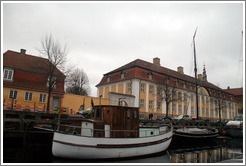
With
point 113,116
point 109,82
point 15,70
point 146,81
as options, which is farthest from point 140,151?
point 109,82

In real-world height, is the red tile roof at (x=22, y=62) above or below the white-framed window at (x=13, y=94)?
above

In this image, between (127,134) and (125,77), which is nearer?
(127,134)

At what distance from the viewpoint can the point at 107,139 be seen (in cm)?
1030

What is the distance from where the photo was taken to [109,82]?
3778cm

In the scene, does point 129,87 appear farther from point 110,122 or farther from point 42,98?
→ point 110,122

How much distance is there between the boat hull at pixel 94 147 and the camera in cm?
971

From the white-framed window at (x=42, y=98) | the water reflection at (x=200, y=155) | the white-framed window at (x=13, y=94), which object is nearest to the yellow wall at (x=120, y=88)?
the white-framed window at (x=42, y=98)

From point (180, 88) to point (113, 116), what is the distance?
1214 inches

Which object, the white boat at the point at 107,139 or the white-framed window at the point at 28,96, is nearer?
the white boat at the point at 107,139

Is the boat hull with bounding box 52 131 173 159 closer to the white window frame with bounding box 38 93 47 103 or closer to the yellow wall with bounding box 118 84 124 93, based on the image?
the white window frame with bounding box 38 93 47 103

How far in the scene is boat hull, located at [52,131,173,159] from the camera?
9711mm

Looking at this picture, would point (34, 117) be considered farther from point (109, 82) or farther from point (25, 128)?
point (109, 82)

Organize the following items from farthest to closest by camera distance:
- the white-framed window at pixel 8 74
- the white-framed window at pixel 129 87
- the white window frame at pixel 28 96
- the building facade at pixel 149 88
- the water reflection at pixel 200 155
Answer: the white-framed window at pixel 129 87 → the building facade at pixel 149 88 → the white window frame at pixel 28 96 → the white-framed window at pixel 8 74 → the water reflection at pixel 200 155

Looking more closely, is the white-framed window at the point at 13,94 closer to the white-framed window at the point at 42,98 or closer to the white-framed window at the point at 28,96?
the white-framed window at the point at 28,96
